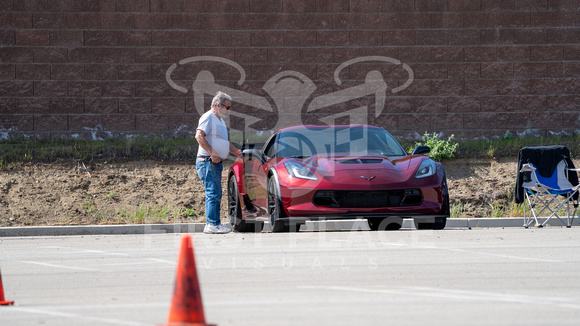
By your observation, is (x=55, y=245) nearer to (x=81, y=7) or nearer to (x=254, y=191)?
(x=254, y=191)

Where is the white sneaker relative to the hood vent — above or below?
below

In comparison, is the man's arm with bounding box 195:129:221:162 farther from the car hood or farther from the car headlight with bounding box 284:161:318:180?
the car hood

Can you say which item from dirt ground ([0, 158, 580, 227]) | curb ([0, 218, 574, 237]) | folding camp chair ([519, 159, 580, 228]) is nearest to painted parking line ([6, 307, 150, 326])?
curb ([0, 218, 574, 237])

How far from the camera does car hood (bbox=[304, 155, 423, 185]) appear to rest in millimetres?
9663

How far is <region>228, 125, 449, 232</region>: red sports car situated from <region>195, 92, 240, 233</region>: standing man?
453 mm

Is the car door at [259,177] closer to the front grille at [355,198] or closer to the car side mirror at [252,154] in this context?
the car side mirror at [252,154]

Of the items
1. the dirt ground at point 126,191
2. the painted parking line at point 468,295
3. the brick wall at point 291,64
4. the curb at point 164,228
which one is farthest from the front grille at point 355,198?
the brick wall at point 291,64

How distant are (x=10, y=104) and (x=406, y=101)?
25.4ft

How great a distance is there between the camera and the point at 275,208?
986cm

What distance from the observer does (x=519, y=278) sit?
6402 millimetres

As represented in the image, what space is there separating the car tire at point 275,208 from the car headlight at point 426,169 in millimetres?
1720

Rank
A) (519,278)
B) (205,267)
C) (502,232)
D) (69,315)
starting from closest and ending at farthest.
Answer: (69,315) → (519,278) → (205,267) → (502,232)

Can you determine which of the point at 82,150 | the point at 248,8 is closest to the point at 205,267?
the point at 82,150

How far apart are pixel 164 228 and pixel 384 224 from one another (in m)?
3.36
